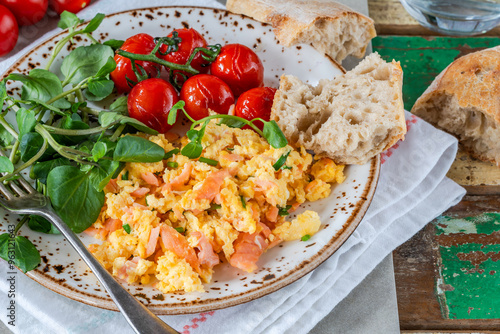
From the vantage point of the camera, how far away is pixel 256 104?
214 centimetres

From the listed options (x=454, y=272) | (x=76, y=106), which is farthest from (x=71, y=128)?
(x=454, y=272)

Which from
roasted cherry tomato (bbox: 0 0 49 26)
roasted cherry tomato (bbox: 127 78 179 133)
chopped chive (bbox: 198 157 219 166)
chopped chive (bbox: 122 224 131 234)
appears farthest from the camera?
roasted cherry tomato (bbox: 0 0 49 26)

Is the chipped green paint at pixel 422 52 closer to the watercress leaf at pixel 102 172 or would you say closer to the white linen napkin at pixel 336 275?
the white linen napkin at pixel 336 275

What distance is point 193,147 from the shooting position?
1840mm

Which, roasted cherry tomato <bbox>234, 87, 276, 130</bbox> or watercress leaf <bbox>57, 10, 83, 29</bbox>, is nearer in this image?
roasted cherry tomato <bbox>234, 87, 276, 130</bbox>

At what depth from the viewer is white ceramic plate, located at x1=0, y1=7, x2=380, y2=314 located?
5.46 feet

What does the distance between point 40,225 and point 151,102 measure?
69cm

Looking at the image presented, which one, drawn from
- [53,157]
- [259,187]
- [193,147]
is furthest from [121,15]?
[259,187]

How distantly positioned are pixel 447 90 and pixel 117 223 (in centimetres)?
164

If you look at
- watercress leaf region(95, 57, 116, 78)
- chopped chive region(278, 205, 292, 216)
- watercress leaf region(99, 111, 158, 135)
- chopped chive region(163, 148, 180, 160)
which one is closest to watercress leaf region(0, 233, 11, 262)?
watercress leaf region(99, 111, 158, 135)

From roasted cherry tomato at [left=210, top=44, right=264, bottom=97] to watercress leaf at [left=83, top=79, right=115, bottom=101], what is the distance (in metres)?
0.50

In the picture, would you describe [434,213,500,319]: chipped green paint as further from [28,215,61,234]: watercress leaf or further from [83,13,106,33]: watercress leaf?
[83,13,106,33]: watercress leaf

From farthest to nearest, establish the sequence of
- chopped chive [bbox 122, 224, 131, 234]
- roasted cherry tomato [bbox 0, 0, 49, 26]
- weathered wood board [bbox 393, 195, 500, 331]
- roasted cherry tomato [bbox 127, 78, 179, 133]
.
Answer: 1. roasted cherry tomato [bbox 0, 0, 49, 26]
2. roasted cherry tomato [bbox 127, 78, 179, 133]
3. weathered wood board [bbox 393, 195, 500, 331]
4. chopped chive [bbox 122, 224, 131, 234]

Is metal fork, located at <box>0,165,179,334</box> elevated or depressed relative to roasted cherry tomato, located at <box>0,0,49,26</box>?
depressed
